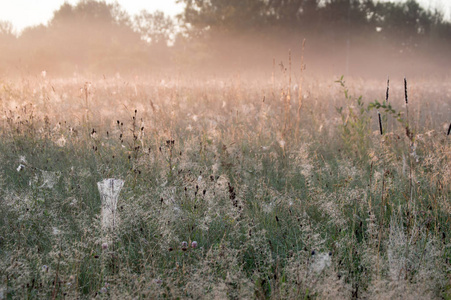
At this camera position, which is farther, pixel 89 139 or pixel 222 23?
pixel 222 23

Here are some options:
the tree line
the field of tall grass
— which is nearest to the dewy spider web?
the field of tall grass

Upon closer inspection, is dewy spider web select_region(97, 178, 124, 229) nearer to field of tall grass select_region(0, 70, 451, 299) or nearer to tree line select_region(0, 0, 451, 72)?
field of tall grass select_region(0, 70, 451, 299)

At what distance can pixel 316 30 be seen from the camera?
2450cm

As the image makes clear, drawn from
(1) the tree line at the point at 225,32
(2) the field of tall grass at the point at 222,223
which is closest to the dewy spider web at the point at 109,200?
(2) the field of tall grass at the point at 222,223

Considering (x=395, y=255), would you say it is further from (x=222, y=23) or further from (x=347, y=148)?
(x=222, y=23)

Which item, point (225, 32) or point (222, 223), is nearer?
point (222, 223)

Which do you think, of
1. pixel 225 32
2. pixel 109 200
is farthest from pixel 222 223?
pixel 225 32

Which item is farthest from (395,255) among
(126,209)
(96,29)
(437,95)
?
(96,29)

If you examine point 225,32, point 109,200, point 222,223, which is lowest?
point 222,223

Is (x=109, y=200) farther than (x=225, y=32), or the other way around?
(x=225, y=32)

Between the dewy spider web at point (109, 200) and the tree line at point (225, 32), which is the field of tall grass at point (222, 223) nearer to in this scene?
the dewy spider web at point (109, 200)

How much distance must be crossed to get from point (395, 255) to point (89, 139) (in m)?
3.24

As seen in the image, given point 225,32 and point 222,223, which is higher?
point 225,32

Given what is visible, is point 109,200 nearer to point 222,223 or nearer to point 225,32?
point 222,223
